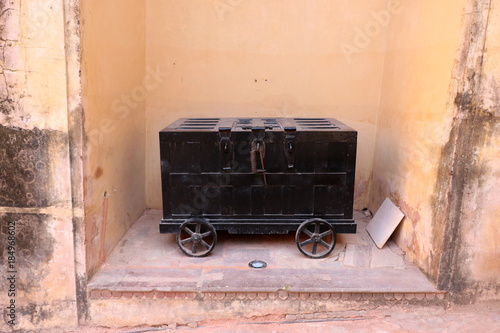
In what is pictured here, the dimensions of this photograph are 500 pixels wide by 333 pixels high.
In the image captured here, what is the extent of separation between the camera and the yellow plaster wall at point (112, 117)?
3529 mm

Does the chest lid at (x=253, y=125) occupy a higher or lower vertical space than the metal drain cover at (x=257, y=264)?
higher

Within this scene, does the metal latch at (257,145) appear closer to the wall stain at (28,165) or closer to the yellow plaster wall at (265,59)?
the yellow plaster wall at (265,59)

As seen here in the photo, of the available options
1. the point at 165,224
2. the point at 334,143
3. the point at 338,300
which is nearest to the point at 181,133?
the point at 165,224

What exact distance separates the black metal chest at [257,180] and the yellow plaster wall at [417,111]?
71 cm

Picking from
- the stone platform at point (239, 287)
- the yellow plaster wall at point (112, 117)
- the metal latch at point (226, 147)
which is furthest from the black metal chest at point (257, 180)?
the yellow plaster wall at point (112, 117)

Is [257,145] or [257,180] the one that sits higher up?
[257,145]

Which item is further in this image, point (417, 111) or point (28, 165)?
point (417, 111)

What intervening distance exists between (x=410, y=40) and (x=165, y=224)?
3.53 metres

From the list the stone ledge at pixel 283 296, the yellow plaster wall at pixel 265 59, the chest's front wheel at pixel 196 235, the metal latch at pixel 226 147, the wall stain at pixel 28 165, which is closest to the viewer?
the wall stain at pixel 28 165

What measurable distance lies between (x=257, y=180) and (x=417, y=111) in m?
1.91

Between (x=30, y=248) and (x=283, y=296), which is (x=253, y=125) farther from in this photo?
(x=30, y=248)

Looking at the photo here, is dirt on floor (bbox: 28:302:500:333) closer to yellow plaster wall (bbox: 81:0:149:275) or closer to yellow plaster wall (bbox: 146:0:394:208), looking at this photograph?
yellow plaster wall (bbox: 81:0:149:275)

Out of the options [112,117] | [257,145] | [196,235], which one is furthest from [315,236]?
[112,117]

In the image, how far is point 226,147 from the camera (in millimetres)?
3959
